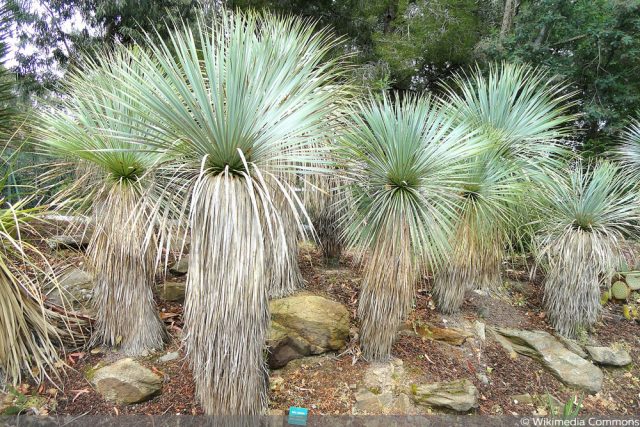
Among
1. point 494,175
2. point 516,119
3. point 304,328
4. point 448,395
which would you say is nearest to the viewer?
point 448,395

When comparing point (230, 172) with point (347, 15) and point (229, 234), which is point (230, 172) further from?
point (347, 15)

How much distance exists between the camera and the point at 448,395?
3.41m

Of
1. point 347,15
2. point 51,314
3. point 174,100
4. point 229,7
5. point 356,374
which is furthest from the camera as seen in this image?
point 347,15

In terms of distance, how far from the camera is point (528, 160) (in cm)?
457

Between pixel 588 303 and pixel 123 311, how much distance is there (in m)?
4.78

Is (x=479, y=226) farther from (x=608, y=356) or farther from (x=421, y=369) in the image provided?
(x=608, y=356)

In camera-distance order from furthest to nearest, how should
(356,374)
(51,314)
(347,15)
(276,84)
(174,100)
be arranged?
(347,15) → (356,374) → (51,314) → (276,84) → (174,100)

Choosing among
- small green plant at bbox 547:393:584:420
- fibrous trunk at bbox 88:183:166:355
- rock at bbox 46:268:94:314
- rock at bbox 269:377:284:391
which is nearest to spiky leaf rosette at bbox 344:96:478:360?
rock at bbox 269:377:284:391

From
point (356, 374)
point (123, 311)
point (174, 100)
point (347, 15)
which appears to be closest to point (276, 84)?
point (174, 100)

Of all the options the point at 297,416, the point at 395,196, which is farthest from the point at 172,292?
the point at 395,196

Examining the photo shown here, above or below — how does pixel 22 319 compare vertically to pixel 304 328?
above

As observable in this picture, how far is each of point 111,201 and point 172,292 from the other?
4.41 feet

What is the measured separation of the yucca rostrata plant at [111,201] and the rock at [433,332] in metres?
2.41

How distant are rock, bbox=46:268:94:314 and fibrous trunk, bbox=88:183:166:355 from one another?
0.32 m
